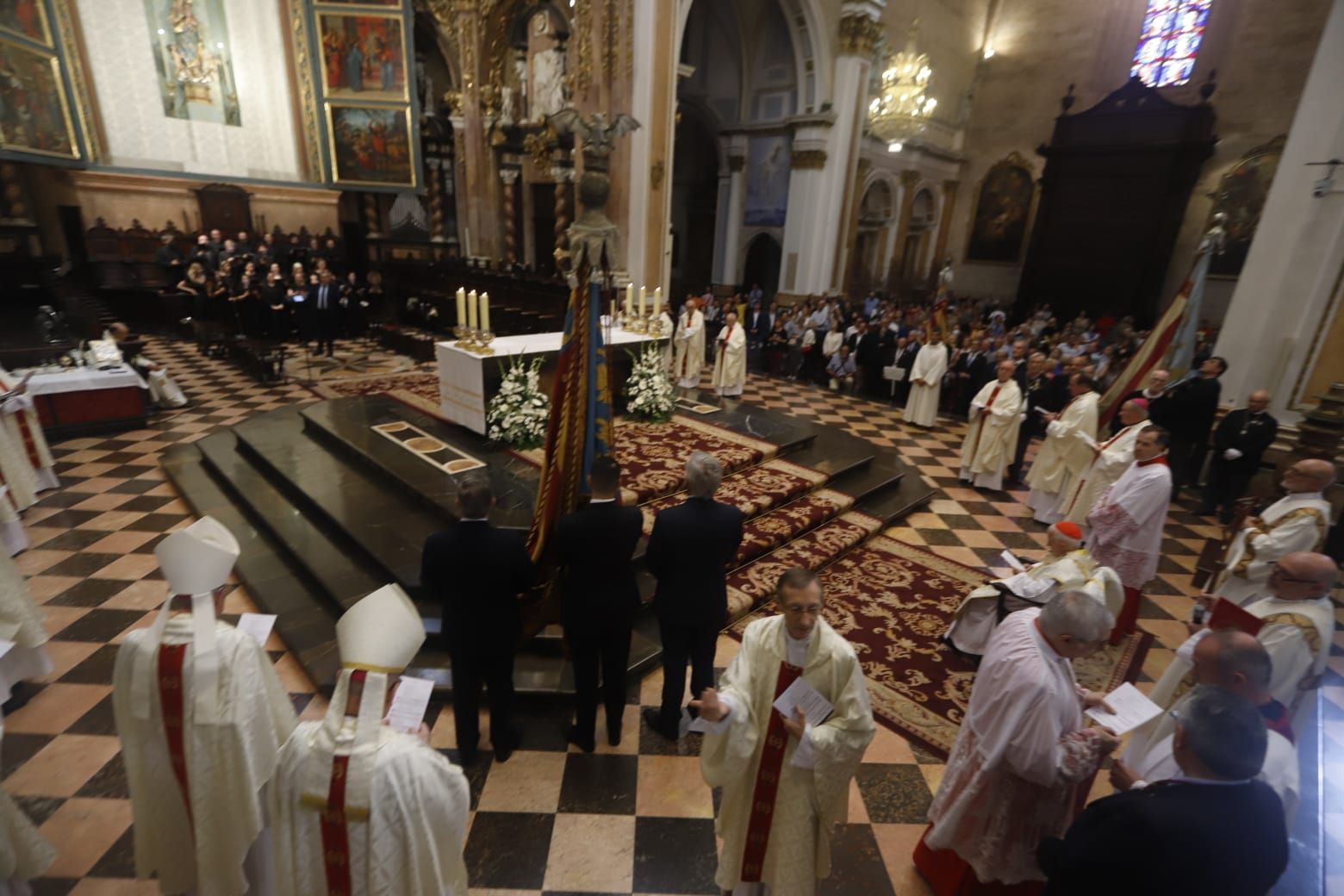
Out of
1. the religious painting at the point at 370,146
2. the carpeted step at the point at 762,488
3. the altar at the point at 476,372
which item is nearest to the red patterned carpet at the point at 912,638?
the carpeted step at the point at 762,488

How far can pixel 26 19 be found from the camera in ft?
38.2

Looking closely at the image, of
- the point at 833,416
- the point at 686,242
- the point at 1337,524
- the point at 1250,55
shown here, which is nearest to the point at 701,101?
the point at 686,242

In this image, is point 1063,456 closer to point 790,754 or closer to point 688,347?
point 790,754

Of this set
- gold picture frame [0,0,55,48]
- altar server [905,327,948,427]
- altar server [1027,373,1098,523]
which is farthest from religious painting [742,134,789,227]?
gold picture frame [0,0,55,48]

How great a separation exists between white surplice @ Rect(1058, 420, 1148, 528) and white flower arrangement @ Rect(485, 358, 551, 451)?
5.43 m

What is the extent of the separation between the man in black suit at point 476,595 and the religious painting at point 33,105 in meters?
14.7

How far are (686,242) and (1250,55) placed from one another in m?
15.2

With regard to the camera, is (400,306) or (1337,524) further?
(400,306)

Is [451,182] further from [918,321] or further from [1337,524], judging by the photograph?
[1337,524]

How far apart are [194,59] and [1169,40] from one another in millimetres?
25069

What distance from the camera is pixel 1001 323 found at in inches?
632

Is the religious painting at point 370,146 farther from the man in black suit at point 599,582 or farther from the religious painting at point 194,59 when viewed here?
the man in black suit at point 599,582

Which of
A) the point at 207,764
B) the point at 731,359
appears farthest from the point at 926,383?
the point at 207,764

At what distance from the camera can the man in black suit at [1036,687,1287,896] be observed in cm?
158
